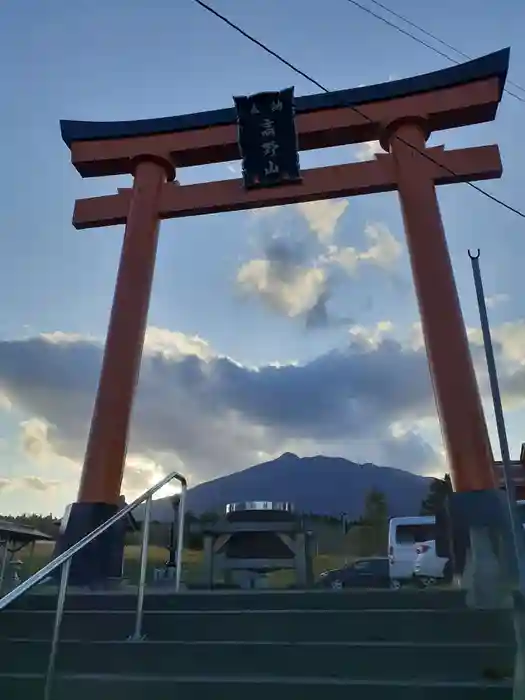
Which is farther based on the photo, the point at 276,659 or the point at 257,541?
the point at 257,541

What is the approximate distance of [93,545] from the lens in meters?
5.75

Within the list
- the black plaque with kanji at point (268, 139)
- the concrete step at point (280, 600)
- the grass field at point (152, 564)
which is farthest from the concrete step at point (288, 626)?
the black plaque with kanji at point (268, 139)

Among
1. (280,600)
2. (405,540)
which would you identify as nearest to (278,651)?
(280,600)

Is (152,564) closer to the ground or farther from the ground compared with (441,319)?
closer to the ground

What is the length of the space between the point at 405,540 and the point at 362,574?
122 centimetres

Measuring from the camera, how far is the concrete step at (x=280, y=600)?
388 cm

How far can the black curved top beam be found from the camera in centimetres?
758

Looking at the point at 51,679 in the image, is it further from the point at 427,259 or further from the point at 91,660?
the point at 427,259

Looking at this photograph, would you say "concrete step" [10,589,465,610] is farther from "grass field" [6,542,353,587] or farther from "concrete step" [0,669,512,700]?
"concrete step" [0,669,512,700]

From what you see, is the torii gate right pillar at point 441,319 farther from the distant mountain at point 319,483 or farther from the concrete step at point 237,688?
the distant mountain at point 319,483

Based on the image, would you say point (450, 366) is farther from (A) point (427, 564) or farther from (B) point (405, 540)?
(B) point (405, 540)

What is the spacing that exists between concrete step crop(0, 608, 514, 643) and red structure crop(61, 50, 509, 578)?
81.1 inches

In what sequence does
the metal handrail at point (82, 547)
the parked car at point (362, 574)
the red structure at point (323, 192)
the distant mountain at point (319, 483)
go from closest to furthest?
the metal handrail at point (82, 547) < the red structure at point (323, 192) < the parked car at point (362, 574) < the distant mountain at point (319, 483)

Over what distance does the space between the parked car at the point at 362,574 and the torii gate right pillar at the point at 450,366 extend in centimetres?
604
